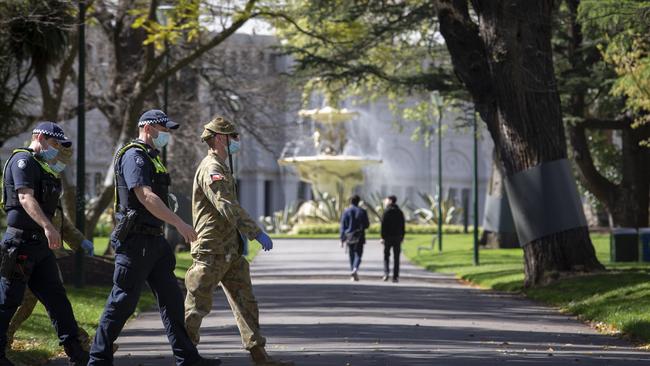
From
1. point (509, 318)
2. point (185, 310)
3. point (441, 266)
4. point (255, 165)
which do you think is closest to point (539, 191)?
point (509, 318)

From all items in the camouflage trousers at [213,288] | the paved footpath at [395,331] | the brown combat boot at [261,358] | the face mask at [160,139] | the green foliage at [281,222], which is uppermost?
the face mask at [160,139]

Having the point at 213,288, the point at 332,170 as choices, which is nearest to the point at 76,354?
the point at 213,288

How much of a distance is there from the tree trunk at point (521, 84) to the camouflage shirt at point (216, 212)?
45.2 feet

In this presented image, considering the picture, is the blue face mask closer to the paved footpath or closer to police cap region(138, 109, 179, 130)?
police cap region(138, 109, 179, 130)

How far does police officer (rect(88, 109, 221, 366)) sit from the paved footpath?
1.95 m

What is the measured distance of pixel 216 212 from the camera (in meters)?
12.2

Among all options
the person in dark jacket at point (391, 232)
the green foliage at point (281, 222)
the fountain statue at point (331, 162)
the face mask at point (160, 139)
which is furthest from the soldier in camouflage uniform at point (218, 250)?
the green foliage at point (281, 222)

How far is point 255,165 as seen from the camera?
8700cm

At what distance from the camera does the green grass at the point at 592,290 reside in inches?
712

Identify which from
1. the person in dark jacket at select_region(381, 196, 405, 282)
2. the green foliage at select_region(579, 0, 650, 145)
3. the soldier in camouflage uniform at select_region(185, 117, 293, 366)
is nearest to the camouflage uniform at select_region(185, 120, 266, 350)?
the soldier in camouflage uniform at select_region(185, 117, 293, 366)

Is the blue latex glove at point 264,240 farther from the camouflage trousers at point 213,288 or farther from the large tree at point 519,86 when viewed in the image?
the large tree at point 519,86

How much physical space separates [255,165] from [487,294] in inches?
2431

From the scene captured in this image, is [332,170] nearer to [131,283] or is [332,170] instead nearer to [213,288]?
[213,288]

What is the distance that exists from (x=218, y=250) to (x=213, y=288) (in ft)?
0.94
